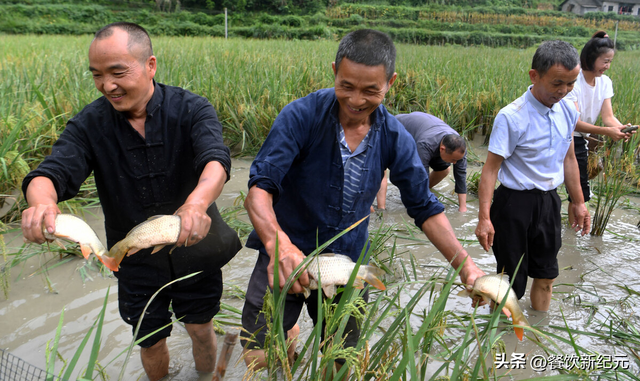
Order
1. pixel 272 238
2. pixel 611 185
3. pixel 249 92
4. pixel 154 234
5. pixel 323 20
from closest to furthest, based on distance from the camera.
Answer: pixel 154 234 < pixel 272 238 < pixel 611 185 < pixel 249 92 < pixel 323 20

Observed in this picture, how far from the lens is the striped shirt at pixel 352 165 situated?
6.09 feet

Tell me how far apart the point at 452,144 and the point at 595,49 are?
1345 millimetres

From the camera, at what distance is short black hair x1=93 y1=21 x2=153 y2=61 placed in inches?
69.2

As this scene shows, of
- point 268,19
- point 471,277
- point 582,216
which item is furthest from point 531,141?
point 268,19

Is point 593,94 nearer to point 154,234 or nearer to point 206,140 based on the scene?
point 206,140

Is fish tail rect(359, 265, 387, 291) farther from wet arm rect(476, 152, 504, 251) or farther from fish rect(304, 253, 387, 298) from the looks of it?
wet arm rect(476, 152, 504, 251)

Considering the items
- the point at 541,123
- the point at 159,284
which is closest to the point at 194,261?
the point at 159,284

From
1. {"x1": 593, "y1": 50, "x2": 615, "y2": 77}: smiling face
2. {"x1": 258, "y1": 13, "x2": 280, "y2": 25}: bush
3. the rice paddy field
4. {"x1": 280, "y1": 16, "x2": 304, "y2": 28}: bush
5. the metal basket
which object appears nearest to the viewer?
the rice paddy field

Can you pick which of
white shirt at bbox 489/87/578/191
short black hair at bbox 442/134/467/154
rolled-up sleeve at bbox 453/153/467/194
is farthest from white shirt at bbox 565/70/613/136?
white shirt at bbox 489/87/578/191

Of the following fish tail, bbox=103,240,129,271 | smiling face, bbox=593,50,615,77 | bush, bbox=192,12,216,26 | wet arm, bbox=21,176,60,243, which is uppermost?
bush, bbox=192,12,216,26

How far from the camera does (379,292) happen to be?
3.08 meters

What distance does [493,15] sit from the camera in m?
39.6

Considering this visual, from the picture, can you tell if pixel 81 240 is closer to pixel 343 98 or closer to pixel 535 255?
pixel 343 98

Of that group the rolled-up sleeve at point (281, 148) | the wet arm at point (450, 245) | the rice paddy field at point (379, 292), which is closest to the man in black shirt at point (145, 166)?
the rolled-up sleeve at point (281, 148)
